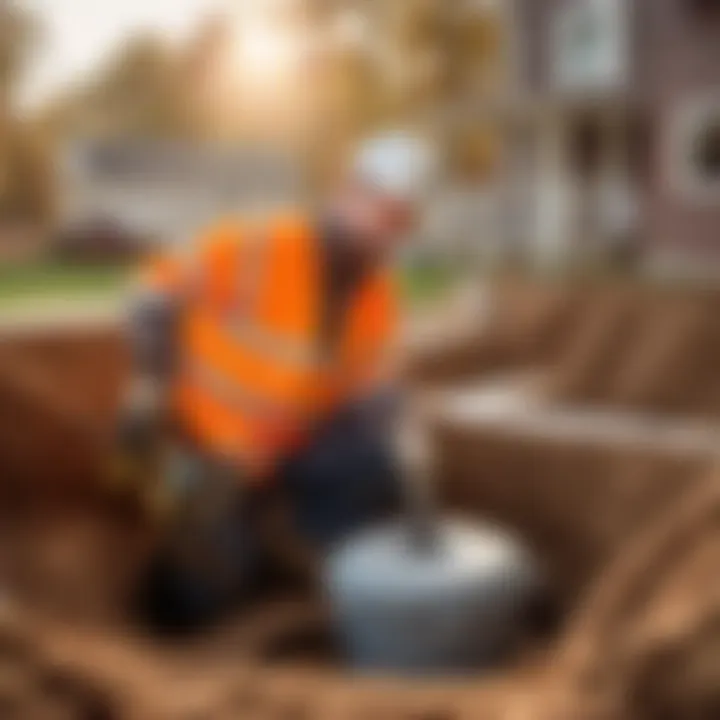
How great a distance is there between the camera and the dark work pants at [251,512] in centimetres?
121

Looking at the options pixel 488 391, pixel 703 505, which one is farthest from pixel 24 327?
pixel 703 505

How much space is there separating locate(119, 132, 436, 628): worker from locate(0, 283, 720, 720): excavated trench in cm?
7

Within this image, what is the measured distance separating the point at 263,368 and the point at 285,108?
223mm

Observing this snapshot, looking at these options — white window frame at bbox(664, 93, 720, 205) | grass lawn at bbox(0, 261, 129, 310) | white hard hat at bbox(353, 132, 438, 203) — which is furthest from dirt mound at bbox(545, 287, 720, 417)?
grass lawn at bbox(0, 261, 129, 310)

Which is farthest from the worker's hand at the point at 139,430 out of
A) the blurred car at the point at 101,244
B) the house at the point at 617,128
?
the house at the point at 617,128

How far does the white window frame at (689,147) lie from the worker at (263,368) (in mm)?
217

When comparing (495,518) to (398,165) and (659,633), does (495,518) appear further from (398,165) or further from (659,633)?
(659,633)

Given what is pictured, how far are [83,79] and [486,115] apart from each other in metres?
0.35

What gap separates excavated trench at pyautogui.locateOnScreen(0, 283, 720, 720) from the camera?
3.00ft

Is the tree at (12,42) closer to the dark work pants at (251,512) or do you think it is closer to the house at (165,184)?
the house at (165,184)

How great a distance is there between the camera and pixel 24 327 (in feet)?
4.22

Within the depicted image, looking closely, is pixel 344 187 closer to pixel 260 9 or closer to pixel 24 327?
pixel 260 9

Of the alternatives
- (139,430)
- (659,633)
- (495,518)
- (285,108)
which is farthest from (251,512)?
(659,633)

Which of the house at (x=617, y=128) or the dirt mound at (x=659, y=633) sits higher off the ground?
the house at (x=617, y=128)
